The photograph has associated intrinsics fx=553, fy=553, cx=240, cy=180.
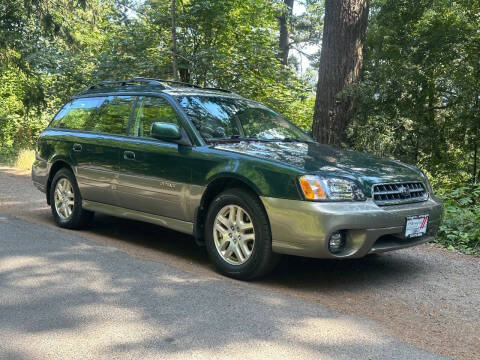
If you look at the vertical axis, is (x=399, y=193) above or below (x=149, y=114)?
below

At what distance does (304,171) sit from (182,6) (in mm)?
10714

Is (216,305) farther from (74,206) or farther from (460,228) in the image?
(460,228)

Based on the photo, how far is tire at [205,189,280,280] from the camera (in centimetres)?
478

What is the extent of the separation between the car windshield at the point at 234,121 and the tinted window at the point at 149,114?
7.0 inches

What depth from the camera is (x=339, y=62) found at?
390 inches

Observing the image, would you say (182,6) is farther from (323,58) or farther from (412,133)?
(412,133)

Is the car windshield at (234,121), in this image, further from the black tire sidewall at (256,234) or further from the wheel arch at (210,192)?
the black tire sidewall at (256,234)

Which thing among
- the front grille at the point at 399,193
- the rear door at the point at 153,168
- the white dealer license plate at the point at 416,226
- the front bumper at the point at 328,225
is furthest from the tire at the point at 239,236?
the white dealer license plate at the point at 416,226

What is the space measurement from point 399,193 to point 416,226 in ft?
1.09

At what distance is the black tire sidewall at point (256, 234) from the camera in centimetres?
475

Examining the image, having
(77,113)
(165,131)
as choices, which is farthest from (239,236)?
(77,113)

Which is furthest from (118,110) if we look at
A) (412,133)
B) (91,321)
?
(412,133)

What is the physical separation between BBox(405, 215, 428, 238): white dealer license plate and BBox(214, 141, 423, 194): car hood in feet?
1.23

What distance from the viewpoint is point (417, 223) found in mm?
4992
